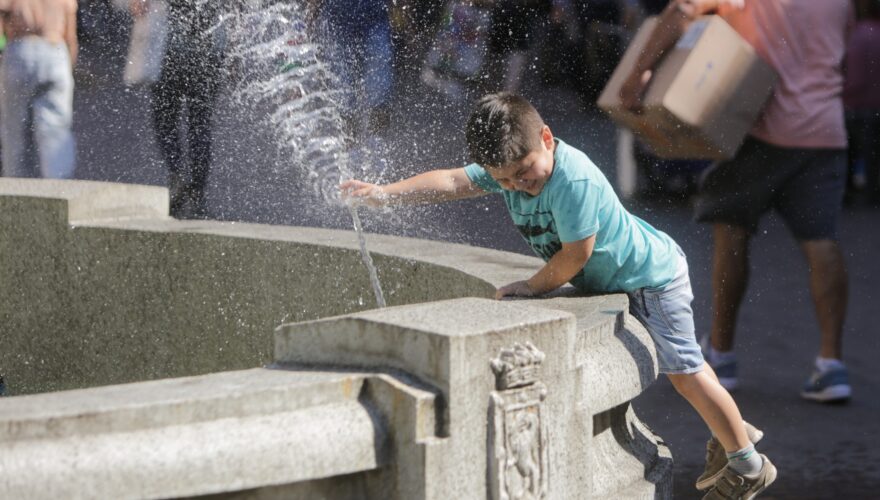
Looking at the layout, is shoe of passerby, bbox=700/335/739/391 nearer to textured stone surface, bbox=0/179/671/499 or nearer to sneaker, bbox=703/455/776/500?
textured stone surface, bbox=0/179/671/499

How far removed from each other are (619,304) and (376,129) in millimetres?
7169

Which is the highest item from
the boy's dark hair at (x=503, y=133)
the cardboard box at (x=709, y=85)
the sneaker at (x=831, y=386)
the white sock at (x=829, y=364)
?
the cardboard box at (x=709, y=85)

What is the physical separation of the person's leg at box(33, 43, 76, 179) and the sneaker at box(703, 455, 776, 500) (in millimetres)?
5124

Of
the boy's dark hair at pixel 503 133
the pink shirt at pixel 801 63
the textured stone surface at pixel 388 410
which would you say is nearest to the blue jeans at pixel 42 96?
the pink shirt at pixel 801 63

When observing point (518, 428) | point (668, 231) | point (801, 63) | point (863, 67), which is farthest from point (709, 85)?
point (668, 231)

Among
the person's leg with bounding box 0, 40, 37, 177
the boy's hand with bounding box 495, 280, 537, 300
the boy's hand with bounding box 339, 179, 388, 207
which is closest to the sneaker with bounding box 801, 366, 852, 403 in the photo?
the boy's hand with bounding box 339, 179, 388, 207

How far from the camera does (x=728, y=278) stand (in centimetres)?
638

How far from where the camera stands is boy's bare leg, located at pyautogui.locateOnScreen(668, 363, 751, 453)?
3809mm

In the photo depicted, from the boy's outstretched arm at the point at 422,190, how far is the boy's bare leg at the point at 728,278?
101 inches

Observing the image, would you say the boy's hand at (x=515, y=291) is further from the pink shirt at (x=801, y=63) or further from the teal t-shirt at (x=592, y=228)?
the pink shirt at (x=801, y=63)

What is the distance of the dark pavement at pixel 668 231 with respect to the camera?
553 centimetres

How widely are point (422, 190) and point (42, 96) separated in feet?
15.2

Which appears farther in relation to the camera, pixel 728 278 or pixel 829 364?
pixel 728 278

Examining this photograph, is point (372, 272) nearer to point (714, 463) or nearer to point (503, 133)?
point (503, 133)
